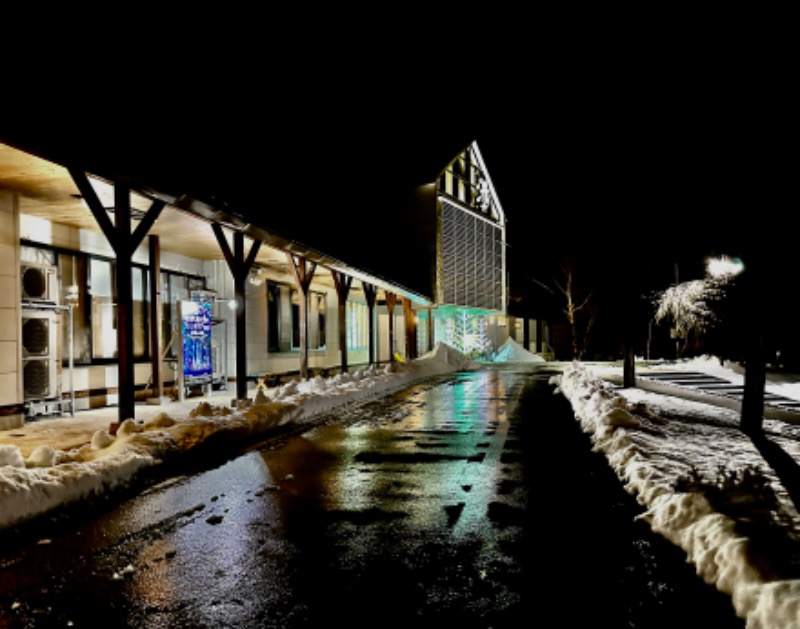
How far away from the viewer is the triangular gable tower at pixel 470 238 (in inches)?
1297

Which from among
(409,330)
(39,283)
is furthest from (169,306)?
(409,330)

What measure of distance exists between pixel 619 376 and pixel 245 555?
1858 cm

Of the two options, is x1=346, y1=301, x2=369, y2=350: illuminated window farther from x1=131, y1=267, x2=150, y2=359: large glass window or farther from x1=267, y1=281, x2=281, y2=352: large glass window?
x1=131, y1=267, x2=150, y2=359: large glass window

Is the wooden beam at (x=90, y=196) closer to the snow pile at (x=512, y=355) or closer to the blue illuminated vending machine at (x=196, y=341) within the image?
the blue illuminated vending machine at (x=196, y=341)

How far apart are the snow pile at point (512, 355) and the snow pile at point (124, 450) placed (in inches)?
1035

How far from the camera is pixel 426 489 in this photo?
6.17 meters

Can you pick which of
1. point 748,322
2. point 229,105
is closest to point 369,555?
point 748,322

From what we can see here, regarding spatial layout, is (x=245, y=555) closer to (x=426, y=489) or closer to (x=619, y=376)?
(x=426, y=489)

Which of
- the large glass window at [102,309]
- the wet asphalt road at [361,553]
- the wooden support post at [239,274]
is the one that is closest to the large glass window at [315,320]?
the large glass window at [102,309]

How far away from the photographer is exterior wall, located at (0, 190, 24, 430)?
9922 mm

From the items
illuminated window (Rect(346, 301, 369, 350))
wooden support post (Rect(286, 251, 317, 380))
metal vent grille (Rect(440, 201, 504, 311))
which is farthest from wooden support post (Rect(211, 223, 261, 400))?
metal vent grille (Rect(440, 201, 504, 311))

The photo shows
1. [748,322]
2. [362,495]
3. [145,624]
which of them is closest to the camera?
[145,624]

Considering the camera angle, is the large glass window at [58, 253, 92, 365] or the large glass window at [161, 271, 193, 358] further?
the large glass window at [161, 271, 193, 358]

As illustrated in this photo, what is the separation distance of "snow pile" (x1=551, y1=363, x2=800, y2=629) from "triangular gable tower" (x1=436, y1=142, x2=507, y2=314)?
2254 cm
